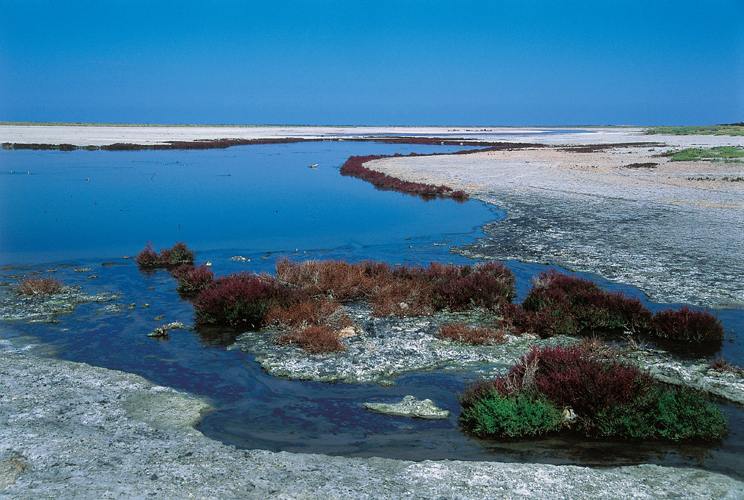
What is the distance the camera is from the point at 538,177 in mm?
36062

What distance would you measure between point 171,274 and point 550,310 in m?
9.75

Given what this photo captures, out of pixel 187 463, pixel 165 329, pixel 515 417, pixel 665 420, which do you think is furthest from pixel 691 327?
pixel 165 329

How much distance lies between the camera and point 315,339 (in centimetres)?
912

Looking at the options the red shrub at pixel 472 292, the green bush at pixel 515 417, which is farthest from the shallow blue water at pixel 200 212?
the green bush at pixel 515 417

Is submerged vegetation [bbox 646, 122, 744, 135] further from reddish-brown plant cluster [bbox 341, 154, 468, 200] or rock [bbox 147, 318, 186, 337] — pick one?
rock [bbox 147, 318, 186, 337]

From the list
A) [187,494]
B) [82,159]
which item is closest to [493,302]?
[187,494]

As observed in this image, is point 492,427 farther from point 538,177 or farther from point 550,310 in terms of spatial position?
point 538,177

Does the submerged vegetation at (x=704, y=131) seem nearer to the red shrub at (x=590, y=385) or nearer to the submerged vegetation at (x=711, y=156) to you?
the submerged vegetation at (x=711, y=156)

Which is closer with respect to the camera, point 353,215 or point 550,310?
point 550,310

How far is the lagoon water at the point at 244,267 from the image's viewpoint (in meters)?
6.28

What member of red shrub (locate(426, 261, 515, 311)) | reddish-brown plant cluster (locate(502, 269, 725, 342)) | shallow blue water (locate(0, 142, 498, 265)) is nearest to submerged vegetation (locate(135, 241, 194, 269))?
shallow blue water (locate(0, 142, 498, 265))

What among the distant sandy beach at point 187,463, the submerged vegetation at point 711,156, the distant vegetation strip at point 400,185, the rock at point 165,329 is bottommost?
the rock at point 165,329

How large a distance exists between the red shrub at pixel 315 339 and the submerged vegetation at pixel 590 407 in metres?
2.77

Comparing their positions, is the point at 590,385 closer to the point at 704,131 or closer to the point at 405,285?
the point at 405,285
